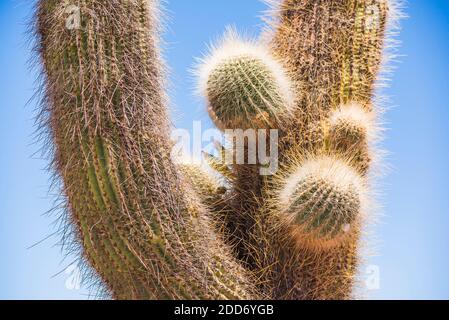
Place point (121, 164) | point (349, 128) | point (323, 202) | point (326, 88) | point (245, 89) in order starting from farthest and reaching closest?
point (326, 88), point (349, 128), point (245, 89), point (323, 202), point (121, 164)

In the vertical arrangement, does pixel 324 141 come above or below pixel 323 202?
above

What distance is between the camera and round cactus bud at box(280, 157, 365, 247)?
3.96 m

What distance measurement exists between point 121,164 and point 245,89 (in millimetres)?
975

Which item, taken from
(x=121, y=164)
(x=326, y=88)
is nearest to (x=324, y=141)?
(x=326, y=88)

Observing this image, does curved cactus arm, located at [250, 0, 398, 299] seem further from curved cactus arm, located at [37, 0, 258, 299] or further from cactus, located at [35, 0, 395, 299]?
curved cactus arm, located at [37, 0, 258, 299]

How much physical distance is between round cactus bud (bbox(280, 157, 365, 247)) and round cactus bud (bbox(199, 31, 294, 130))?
45cm

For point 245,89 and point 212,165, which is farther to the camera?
point 212,165

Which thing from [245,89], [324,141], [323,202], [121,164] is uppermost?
[245,89]

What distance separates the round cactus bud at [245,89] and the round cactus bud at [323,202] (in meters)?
0.45

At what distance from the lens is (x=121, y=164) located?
3.76m

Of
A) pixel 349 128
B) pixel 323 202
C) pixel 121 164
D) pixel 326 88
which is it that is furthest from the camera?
pixel 326 88

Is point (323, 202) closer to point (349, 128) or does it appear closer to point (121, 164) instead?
point (349, 128)

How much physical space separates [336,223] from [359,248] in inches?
23.5
